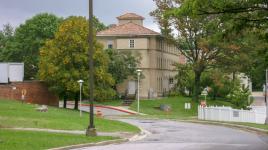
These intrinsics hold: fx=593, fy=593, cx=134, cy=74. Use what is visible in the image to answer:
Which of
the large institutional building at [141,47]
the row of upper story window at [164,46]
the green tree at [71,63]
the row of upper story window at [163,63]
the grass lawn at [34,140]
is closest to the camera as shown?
the grass lawn at [34,140]

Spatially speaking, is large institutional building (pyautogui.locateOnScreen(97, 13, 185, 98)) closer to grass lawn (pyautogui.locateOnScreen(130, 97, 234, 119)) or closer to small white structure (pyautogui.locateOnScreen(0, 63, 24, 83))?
grass lawn (pyautogui.locateOnScreen(130, 97, 234, 119))

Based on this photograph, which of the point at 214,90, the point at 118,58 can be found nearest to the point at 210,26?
the point at 118,58

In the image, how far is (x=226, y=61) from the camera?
72.0m

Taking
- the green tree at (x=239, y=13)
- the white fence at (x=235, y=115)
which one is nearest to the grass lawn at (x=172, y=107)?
the white fence at (x=235, y=115)

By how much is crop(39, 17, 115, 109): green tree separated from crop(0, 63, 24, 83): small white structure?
2.29 metres

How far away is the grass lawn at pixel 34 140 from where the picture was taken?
21.2m

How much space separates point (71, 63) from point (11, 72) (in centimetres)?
678

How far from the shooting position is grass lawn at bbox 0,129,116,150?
21172 millimetres

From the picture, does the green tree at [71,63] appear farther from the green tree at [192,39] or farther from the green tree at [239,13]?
the green tree at [239,13]

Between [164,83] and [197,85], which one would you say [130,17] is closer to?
[164,83]

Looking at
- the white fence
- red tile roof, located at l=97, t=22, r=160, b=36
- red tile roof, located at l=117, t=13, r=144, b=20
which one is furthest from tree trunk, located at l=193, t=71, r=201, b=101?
the white fence

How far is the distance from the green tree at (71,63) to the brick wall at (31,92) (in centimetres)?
172

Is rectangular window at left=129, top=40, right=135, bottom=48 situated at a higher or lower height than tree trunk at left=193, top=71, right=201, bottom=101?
higher

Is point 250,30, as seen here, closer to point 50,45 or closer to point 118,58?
point 50,45
